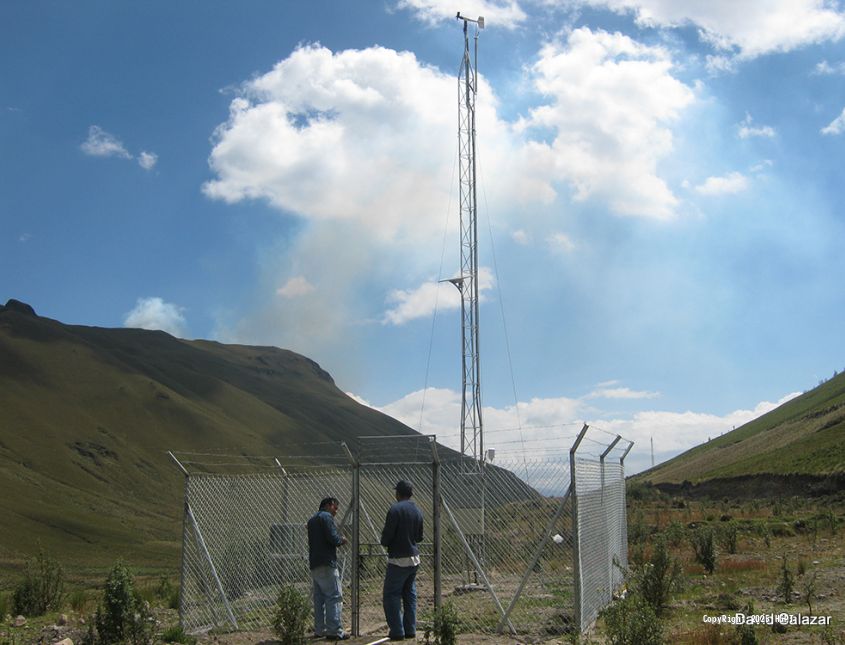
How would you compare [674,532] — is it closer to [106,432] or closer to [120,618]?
[120,618]

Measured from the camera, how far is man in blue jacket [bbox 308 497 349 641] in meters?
10.3

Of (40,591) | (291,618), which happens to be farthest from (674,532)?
(40,591)

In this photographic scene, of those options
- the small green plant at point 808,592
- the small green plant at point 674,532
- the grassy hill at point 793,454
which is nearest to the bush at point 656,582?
the small green plant at point 808,592

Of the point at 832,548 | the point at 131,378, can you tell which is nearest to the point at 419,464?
the point at 832,548

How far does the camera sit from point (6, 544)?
66.4m

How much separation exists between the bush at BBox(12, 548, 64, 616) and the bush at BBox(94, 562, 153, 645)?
432 centimetres

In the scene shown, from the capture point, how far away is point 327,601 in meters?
10.4

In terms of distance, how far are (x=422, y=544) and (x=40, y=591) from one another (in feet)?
20.5

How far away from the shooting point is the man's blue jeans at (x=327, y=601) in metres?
10.3

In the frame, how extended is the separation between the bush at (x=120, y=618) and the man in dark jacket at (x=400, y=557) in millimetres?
2750

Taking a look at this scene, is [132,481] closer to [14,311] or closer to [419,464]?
[14,311]

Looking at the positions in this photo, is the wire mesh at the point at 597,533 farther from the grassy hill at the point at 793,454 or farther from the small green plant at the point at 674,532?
the grassy hill at the point at 793,454

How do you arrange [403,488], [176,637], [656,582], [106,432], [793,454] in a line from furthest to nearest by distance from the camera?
1. [106,432]
2. [793,454]
3. [656,582]
4. [176,637]
5. [403,488]

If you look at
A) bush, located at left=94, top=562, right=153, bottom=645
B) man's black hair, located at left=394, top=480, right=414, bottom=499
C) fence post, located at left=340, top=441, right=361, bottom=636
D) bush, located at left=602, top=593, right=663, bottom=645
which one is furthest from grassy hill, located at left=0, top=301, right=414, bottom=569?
bush, located at left=602, top=593, right=663, bottom=645
